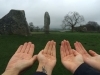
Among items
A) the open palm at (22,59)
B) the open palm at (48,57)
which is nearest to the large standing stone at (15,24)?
the open palm at (22,59)

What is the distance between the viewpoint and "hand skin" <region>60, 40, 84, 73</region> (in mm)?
2407

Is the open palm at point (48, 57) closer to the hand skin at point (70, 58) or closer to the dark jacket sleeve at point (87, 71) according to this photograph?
the hand skin at point (70, 58)

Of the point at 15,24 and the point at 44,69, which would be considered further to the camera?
the point at 15,24

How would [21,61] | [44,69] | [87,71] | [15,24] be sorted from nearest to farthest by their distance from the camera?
[87,71] < [44,69] < [21,61] < [15,24]

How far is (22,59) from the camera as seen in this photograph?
2.59m

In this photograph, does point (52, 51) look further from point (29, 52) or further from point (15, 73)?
point (15, 73)

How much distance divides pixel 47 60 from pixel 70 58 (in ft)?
1.05

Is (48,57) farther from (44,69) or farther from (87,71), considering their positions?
(87,71)

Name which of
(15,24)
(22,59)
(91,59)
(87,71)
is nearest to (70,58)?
(91,59)

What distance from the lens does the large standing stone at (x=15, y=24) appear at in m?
12.1

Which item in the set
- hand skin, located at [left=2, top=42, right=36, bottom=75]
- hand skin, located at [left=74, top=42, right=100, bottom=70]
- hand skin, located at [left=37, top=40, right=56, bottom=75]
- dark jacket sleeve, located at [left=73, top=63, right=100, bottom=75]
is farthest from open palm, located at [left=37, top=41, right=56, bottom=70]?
dark jacket sleeve, located at [left=73, top=63, right=100, bottom=75]

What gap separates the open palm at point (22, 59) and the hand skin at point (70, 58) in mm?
401

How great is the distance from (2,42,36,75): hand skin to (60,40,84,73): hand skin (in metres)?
0.40

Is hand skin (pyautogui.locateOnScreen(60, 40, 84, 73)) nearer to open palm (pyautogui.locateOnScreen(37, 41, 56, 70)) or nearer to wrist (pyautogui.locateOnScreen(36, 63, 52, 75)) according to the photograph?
open palm (pyautogui.locateOnScreen(37, 41, 56, 70))
